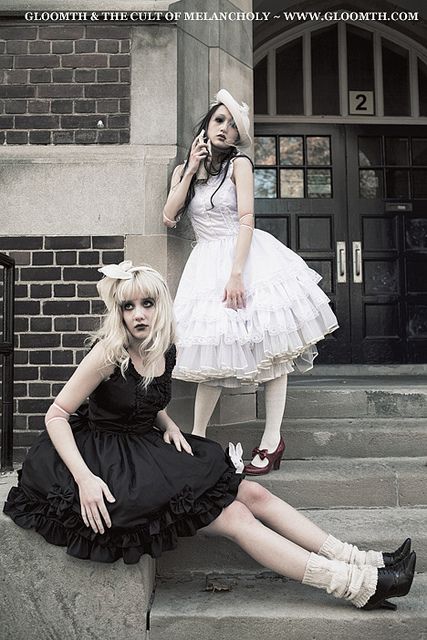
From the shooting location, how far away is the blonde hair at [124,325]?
2.88m

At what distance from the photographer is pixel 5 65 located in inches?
180

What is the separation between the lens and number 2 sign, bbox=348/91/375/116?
7.51 m

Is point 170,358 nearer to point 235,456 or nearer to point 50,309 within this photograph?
point 235,456

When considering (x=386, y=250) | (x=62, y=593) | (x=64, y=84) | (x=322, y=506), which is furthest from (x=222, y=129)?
(x=386, y=250)

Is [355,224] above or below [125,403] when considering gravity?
above

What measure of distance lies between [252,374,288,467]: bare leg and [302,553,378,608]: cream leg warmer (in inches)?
40.6

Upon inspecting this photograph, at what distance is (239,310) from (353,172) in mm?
4118

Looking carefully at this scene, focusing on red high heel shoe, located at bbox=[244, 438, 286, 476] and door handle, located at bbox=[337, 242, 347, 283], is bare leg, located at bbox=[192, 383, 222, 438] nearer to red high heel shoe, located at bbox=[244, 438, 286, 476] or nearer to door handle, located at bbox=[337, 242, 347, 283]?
red high heel shoe, located at bbox=[244, 438, 286, 476]

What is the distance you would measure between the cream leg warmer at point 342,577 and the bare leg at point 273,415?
1.03m

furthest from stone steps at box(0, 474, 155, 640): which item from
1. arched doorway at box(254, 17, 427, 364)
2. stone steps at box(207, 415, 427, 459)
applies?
arched doorway at box(254, 17, 427, 364)

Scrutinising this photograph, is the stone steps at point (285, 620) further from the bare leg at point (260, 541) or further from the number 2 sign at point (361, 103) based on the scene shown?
the number 2 sign at point (361, 103)

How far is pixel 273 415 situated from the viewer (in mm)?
3803

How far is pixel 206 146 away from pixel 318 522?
2111 mm

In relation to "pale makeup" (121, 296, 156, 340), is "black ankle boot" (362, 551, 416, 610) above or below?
below
